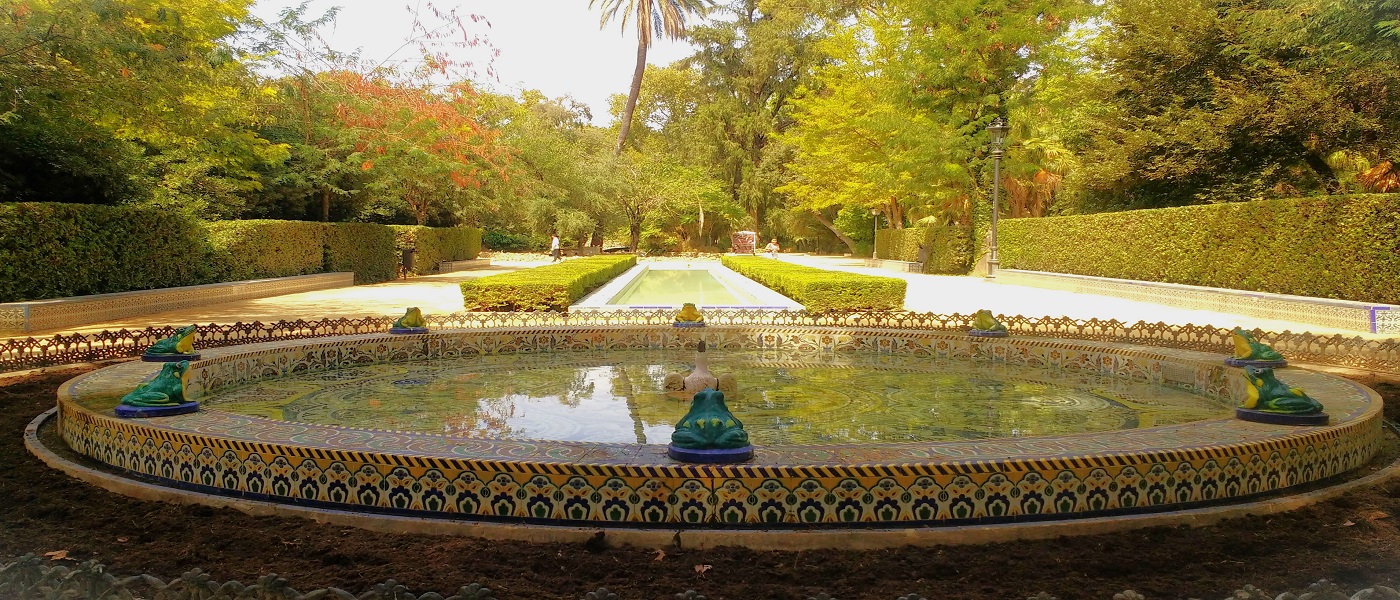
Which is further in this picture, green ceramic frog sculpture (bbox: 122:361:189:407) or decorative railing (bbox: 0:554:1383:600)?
green ceramic frog sculpture (bbox: 122:361:189:407)

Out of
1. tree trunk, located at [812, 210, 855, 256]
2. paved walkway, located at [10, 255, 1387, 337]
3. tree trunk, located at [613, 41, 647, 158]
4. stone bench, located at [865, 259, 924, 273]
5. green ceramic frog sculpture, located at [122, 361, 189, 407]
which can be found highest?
tree trunk, located at [613, 41, 647, 158]

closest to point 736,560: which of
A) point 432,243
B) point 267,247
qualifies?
point 267,247

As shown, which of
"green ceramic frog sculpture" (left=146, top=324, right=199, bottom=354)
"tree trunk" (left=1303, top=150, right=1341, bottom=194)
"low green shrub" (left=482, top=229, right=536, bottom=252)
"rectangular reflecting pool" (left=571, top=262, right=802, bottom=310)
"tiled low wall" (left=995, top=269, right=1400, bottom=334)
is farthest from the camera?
"low green shrub" (left=482, top=229, right=536, bottom=252)

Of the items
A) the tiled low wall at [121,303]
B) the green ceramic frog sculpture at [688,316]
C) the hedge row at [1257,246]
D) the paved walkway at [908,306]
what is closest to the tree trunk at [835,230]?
the hedge row at [1257,246]

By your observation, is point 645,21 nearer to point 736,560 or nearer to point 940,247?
point 940,247

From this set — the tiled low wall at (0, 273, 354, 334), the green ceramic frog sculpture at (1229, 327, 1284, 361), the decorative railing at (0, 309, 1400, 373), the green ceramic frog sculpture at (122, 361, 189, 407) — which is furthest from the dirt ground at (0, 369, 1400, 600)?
the tiled low wall at (0, 273, 354, 334)

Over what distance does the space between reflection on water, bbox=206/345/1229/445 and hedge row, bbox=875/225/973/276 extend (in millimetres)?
21650

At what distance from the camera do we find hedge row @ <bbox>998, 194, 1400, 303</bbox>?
13172mm

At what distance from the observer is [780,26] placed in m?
47.4

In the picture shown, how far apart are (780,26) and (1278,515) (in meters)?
46.7

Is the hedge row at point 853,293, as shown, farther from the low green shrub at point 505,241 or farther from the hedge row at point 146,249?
the low green shrub at point 505,241

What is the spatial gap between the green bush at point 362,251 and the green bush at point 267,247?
35 centimetres

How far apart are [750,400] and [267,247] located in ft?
54.7

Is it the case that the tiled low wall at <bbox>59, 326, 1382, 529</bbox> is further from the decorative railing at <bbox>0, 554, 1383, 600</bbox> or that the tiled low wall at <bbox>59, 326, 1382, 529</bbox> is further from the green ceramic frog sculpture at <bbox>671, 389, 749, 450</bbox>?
the decorative railing at <bbox>0, 554, 1383, 600</bbox>
